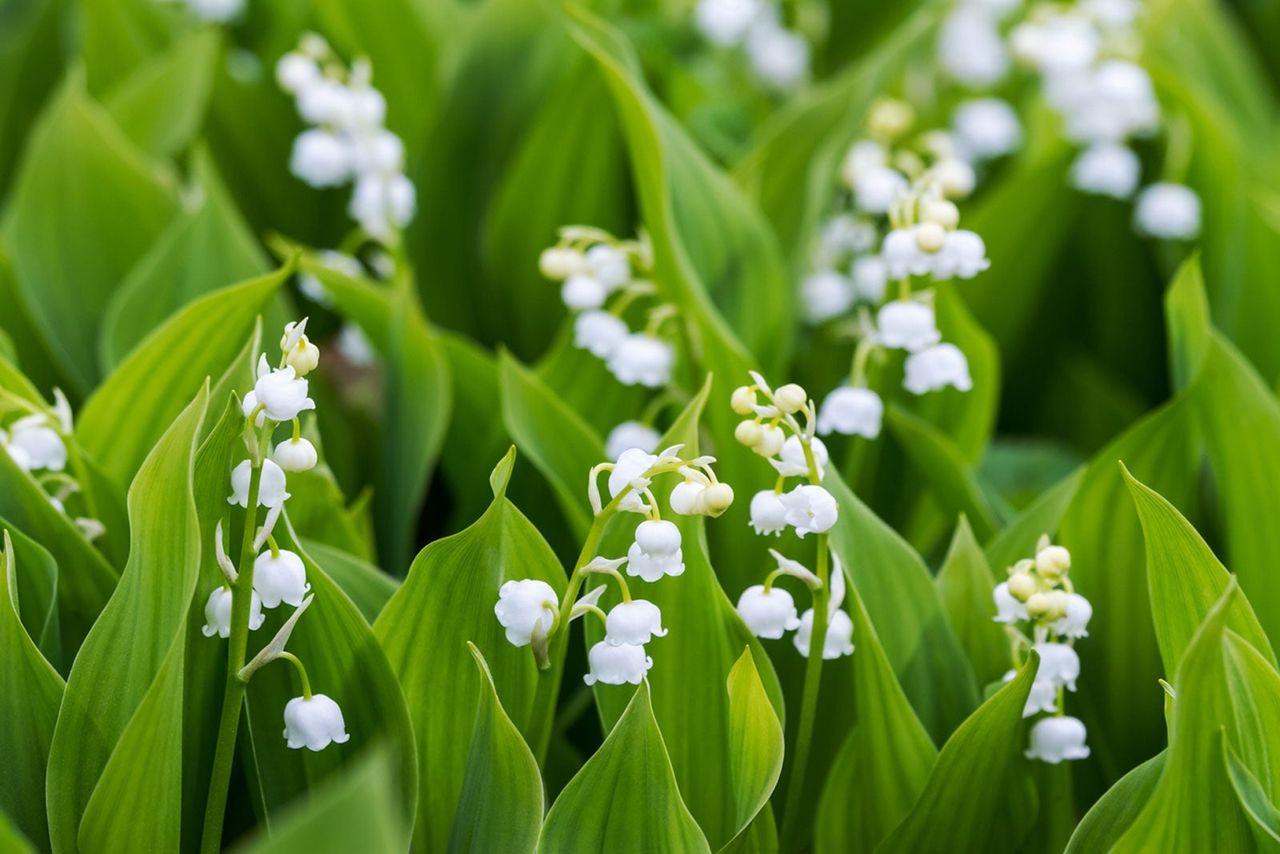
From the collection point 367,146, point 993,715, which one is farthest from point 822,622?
point 367,146

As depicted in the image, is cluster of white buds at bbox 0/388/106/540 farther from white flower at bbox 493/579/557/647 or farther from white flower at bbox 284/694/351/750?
white flower at bbox 493/579/557/647

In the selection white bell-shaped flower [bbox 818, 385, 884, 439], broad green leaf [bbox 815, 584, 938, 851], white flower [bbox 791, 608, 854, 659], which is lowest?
broad green leaf [bbox 815, 584, 938, 851]

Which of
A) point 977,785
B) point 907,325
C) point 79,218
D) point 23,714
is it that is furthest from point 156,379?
point 977,785

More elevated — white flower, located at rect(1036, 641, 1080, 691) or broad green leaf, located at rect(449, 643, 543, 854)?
broad green leaf, located at rect(449, 643, 543, 854)

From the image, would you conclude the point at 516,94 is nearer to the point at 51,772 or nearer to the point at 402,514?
the point at 402,514

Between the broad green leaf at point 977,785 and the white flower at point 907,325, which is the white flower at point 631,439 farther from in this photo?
the broad green leaf at point 977,785

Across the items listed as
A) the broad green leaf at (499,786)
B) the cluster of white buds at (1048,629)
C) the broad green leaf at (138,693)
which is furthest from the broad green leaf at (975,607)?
the broad green leaf at (138,693)

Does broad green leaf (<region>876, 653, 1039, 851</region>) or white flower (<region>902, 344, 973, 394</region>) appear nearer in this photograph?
broad green leaf (<region>876, 653, 1039, 851</region>)

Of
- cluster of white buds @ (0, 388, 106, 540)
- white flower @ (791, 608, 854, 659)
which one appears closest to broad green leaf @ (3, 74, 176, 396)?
cluster of white buds @ (0, 388, 106, 540)
